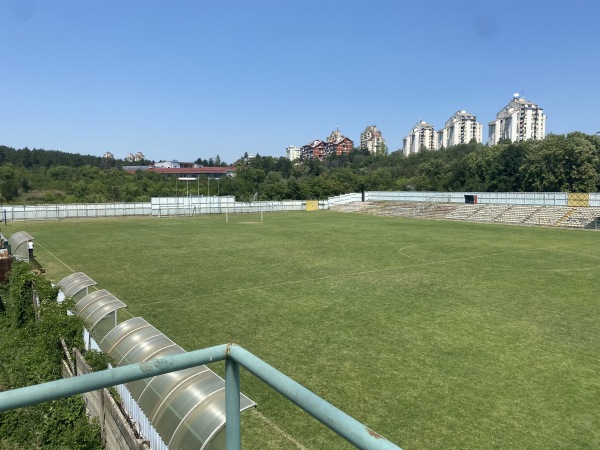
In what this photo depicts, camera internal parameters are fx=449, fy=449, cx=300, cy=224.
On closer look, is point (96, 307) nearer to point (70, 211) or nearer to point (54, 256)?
point (54, 256)

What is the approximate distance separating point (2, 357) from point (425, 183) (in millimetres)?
104494

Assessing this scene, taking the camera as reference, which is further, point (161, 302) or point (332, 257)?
point (332, 257)

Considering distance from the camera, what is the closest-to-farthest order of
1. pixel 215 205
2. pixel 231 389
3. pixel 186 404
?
pixel 231 389, pixel 186 404, pixel 215 205

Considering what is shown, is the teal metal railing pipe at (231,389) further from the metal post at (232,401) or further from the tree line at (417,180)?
the tree line at (417,180)

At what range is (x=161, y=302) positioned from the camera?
19.7 metres

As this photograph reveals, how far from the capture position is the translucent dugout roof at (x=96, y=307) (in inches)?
523

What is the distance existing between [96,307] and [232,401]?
12.6m

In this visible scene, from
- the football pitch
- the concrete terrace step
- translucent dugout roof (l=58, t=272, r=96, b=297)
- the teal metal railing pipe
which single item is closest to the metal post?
the teal metal railing pipe

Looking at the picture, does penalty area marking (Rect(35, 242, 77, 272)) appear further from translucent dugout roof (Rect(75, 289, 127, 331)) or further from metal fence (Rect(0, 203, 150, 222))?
metal fence (Rect(0, 203, 150, 222))

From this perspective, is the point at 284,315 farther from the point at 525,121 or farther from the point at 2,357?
the point at 525,121

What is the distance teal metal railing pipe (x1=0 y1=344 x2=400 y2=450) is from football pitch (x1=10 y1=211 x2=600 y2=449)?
6.78 meters

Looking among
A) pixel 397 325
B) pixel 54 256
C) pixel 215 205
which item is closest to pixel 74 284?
pixel 397 325

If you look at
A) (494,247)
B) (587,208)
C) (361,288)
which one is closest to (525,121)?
(587,208)

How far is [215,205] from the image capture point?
261 ft
